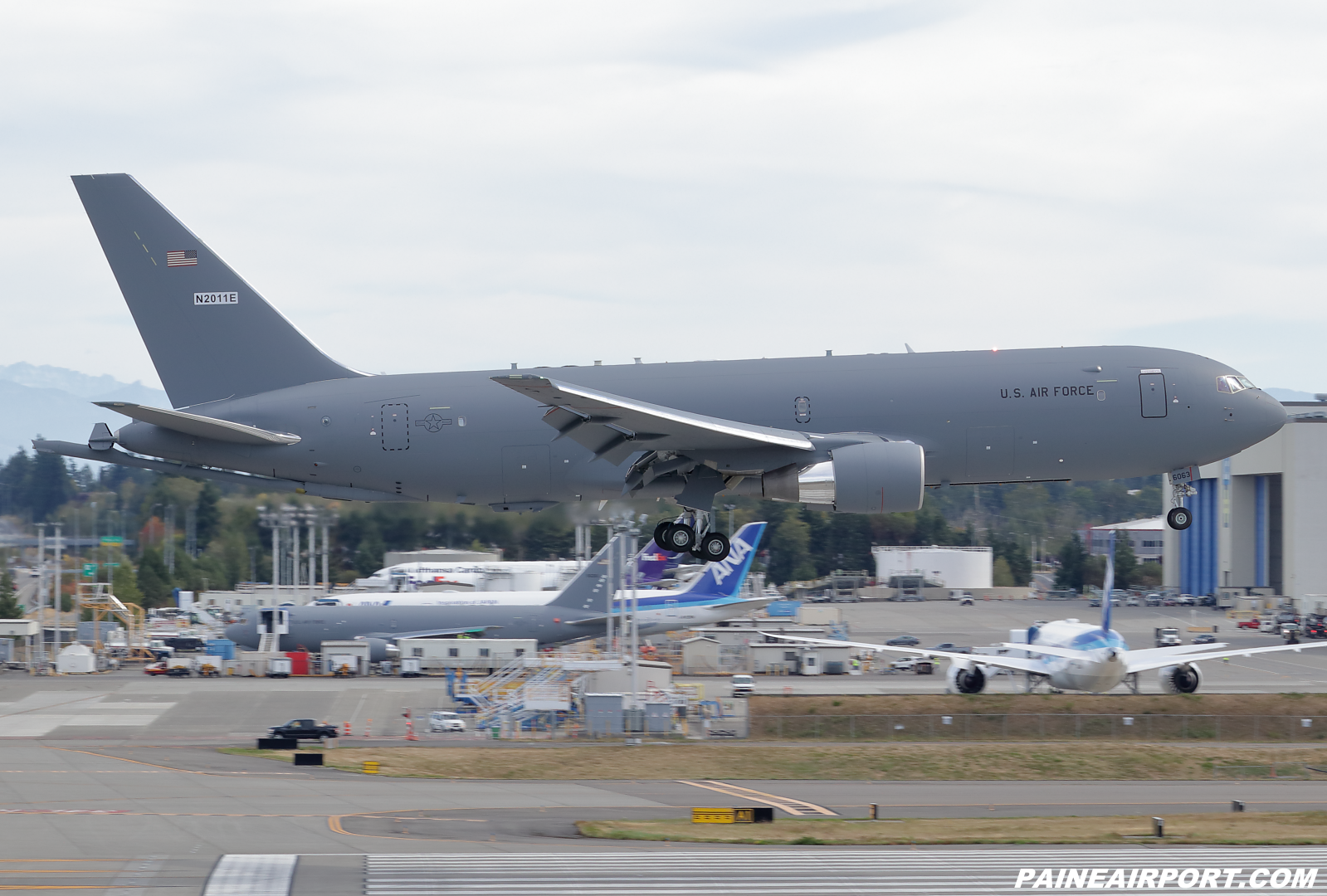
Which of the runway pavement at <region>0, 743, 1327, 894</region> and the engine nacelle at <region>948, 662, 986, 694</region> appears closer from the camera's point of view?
the runway pavement at <region>0, 743, 1327, 894</region>

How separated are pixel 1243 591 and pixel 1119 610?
11857mm

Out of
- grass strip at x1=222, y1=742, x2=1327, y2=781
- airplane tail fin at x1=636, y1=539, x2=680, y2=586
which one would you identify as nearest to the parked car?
grass strip at x1=222, y1=742, x2=1327, y2=781

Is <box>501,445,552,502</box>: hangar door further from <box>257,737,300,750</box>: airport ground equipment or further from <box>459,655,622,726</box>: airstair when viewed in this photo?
<box>459,655,622,726</box>: airstair

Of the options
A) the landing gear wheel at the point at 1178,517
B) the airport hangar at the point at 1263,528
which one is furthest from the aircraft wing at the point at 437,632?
the airport hangar at the point at 1263,528

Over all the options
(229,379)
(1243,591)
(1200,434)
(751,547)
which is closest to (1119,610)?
(1243,591)

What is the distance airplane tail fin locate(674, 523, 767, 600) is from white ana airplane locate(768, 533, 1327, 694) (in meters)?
20.9

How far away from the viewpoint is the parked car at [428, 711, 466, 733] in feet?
182

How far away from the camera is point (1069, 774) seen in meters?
Answer: 45.1

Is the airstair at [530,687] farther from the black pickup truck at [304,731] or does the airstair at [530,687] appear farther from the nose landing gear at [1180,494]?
the nose landing gear at [1180,494]

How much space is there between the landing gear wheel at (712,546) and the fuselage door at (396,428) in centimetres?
776

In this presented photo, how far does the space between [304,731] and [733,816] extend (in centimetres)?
2255

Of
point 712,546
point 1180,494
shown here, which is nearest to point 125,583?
point 712,546

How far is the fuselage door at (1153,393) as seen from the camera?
33000mm

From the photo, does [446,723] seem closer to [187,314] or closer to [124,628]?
[187,314]
